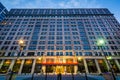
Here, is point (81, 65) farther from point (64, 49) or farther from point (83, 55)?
point (64, 49)

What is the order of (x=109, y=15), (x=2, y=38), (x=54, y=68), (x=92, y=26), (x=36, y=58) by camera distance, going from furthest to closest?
(x=109, y=15) → (x=92, y=26) → (x=2, y=38) → (x=36, y=58) → (x=54, y=68)

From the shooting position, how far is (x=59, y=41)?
5306 centimetres

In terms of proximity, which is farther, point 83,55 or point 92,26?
point 92,26

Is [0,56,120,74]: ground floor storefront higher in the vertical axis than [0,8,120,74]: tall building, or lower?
lower

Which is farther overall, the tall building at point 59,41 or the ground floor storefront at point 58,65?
the tall building at point 59,41

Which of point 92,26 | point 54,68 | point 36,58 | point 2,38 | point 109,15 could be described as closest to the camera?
point 54,68

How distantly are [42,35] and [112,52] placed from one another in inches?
1518

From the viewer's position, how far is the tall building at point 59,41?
43.2 meters

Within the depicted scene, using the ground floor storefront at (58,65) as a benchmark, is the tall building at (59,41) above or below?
above

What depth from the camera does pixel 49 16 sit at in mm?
68875

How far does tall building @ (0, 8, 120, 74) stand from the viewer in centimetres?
4325

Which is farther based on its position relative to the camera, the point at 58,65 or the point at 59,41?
the point at 59,41

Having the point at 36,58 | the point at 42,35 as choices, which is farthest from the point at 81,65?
the point at 42,35

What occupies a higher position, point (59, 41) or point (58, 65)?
point (59, 41)
